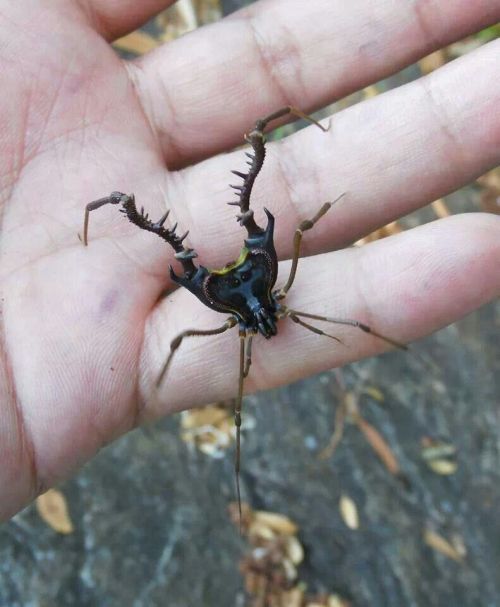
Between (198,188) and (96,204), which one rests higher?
(96,204)

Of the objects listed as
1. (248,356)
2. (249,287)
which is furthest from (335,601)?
(249,287)

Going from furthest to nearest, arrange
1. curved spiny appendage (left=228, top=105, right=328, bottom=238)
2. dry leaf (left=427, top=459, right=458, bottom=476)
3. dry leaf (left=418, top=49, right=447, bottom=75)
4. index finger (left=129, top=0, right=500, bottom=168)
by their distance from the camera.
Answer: dry leaf (left=418, top=49, right=447, bottom=75)
dry leaf (left=427, top=459, right=458, bottom=476)
index finger (left=129, top=0, right=500, bottom=168)
curved spiny appendage (left=228, top=105, right=328, bottom=238)

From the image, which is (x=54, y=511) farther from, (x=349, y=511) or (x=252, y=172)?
(x=252, y=172)

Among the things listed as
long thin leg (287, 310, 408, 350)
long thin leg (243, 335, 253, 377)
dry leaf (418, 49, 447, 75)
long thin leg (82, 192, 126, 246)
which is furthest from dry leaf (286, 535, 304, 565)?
dry leaf (418, 49, 447, 75)

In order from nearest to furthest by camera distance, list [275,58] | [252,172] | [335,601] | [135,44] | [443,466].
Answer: [252,172]
[275,58]
[335,601]
[443,466]
[135,44]

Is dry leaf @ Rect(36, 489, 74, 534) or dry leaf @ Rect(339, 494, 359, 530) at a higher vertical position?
dry leaf @ Rect(36, 489, 74, 534)

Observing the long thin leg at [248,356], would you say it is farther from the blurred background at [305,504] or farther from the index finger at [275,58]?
the blurred background at [305,504]

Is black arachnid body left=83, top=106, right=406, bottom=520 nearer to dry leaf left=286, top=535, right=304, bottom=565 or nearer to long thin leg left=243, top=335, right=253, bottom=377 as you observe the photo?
long thin leg left=243, top=335, right=253, bottom=377

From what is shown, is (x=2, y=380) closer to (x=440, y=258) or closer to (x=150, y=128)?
(x=150, y=128)
